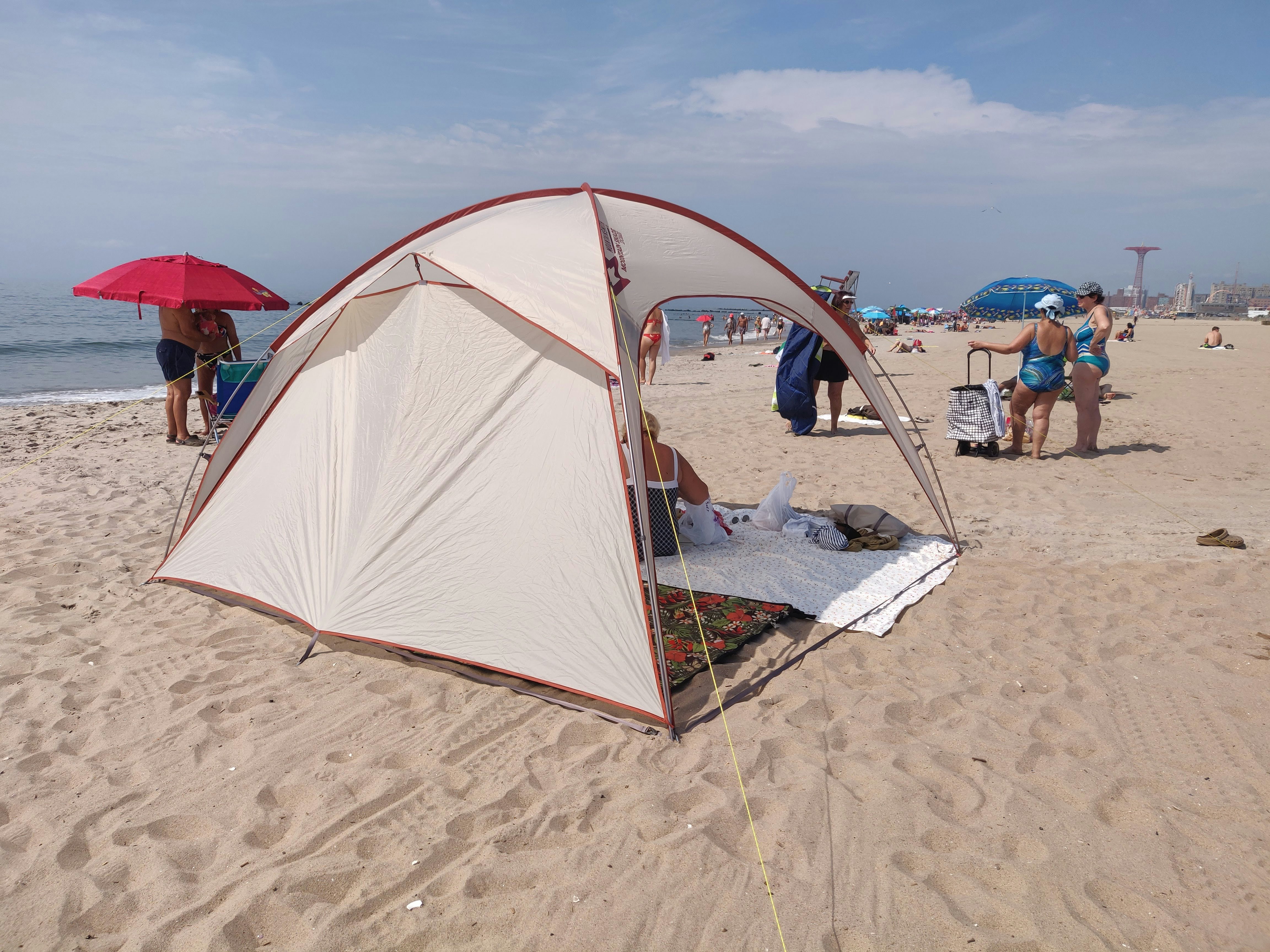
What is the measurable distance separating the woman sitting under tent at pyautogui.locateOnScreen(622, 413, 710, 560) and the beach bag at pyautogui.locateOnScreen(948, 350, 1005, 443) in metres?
3.80

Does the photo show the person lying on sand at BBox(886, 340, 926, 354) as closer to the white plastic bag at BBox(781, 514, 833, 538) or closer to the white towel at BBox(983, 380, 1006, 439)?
the white towel at BBox(983, 380, 1006, 439)

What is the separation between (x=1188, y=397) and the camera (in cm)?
1131

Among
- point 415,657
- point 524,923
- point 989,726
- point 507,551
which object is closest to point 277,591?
point 415,657

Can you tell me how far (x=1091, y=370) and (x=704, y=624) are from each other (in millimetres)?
5638

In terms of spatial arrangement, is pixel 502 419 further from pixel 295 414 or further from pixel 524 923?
pixel 524 923

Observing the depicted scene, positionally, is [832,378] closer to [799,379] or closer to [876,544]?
[799,379]

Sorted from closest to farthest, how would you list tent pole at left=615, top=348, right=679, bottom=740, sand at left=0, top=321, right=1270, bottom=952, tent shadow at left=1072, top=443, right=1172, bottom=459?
sand at left=0, top=321, right=1270, bottom=952 < tent pole at left=615, top=348, right=679, bottom=740 < tent shadow at left=1072, top=443, right=1172, bottom=459

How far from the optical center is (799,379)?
8.61m

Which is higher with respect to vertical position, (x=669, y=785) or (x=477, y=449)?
(x=477, y=449)

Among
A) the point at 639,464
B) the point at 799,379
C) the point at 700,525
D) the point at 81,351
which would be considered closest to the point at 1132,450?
the point at 799,379

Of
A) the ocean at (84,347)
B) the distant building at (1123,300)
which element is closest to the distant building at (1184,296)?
the distant building at (1123,300)

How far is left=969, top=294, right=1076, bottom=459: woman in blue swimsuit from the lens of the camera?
7309 mm

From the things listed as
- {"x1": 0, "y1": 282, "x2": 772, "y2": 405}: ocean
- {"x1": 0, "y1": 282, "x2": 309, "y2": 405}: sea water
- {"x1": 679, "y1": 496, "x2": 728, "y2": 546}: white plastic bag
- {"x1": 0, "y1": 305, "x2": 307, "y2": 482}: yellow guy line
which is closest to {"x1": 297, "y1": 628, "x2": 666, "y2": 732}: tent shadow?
{"x1": 0, "y1": 282, "x2": 772, "y2": 405}: ocean

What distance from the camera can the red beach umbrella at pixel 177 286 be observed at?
7.03 m
